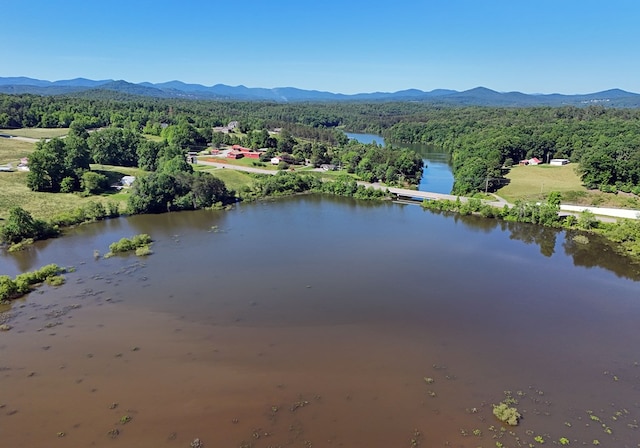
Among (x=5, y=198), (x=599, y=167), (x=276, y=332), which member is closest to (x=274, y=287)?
(x=276, y=332)

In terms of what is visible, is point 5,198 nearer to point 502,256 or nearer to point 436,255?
point 436,255

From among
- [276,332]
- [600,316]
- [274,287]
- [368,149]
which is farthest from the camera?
[368,149]

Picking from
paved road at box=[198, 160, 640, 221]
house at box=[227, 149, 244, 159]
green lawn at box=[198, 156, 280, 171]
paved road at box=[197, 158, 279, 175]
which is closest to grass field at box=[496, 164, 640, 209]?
paved road at box=[198, 160, 640, 221]

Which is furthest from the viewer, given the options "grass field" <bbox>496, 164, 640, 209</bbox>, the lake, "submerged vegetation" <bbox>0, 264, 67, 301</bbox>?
the lake

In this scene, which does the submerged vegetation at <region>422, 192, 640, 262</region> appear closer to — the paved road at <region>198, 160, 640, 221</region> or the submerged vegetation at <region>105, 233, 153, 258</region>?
the paved road at <region>198, 160, 640, 221</region>

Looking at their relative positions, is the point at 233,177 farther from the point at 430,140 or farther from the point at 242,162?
the point at 430,140
